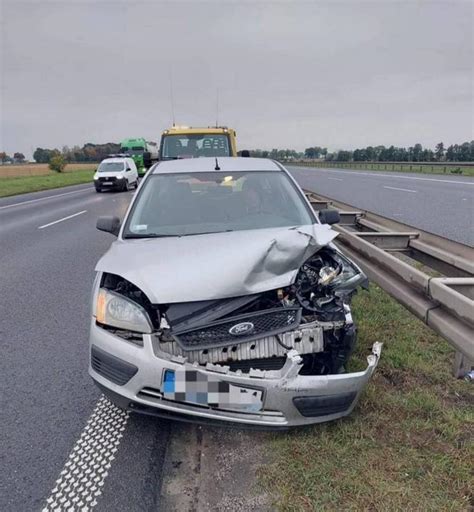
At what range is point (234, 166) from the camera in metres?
4.25

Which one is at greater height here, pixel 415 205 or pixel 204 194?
pixel 204 194

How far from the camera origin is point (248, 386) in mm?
2180

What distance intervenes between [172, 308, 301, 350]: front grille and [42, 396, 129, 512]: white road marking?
86 centimetres

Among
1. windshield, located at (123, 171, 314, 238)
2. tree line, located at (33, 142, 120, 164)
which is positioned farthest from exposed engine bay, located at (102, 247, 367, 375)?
tree line, located at (33, 142, 120, 164)

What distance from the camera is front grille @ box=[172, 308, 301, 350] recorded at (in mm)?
2271

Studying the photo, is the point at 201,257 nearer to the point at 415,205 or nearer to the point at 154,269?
the point at 154,269

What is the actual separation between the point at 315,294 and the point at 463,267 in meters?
1.59

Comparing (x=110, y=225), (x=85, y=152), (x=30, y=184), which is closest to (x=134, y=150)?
(x=30, y=184)

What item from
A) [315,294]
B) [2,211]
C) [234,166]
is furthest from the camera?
[2,211]

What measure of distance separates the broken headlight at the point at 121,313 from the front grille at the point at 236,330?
231mm

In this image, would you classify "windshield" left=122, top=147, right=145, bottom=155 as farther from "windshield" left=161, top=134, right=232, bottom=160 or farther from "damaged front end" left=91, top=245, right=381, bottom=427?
"damaged front end" left=91, top=245, right=381, bottom=427

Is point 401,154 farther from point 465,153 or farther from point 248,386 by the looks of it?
point 248,386

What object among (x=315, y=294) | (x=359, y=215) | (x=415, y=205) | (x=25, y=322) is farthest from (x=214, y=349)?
(x=415, y=205)

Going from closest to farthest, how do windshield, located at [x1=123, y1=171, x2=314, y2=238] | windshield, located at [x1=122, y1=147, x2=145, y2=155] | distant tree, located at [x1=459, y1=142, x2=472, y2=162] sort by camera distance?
windshield, located at [x1=123, y1=171, x2=314, y2=238] → windshield, located at [x1=122, y1=147, x2=145, y2=155] → distant tree, located at [x1=459, y1=142, x2=472, y2=162]
